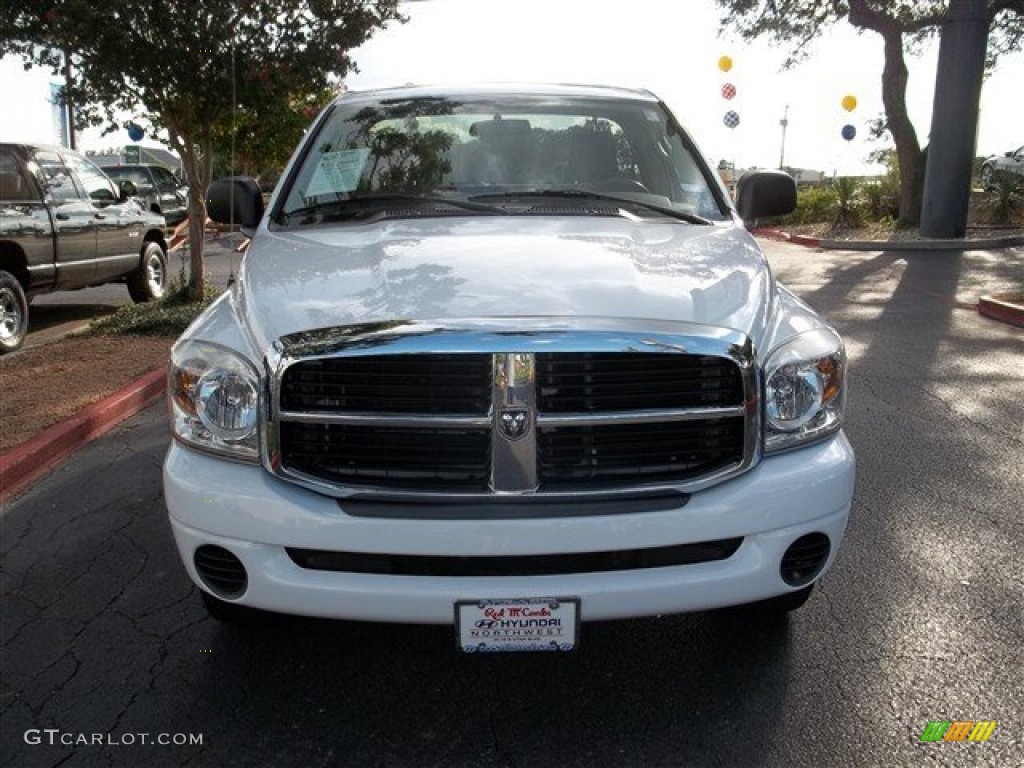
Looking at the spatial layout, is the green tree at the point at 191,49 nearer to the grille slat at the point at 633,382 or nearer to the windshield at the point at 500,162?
the windshield at the point at 500,162

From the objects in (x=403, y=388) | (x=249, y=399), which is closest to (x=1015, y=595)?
(x=403, y=388)

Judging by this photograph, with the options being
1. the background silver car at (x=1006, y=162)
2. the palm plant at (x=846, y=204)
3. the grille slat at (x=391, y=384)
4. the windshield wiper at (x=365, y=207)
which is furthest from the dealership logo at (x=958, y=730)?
the background silver car at (x=1006, y=162)

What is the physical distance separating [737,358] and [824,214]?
23.5 metres

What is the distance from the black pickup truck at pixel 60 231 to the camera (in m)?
9.31

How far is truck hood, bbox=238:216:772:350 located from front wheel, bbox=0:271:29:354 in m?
6.45

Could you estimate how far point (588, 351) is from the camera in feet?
8.57

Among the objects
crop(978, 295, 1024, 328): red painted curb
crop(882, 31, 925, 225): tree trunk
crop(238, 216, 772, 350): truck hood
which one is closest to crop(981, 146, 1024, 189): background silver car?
crop(882, 31, 925, 225): tree trunk

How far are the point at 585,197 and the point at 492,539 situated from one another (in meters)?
1.82

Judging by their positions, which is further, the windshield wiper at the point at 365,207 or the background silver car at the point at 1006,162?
the background silver car at the point at 1006,162

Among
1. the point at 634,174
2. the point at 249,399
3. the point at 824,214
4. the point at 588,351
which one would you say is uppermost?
the point at 634,174

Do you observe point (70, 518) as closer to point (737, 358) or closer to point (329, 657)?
point (329, 657)

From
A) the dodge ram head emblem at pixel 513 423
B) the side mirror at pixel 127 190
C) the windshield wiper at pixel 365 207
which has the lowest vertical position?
the side mirror at pixel 127 190

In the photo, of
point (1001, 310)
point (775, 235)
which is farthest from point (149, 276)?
point (775, 235)

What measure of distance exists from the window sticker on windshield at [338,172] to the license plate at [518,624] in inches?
83.4
